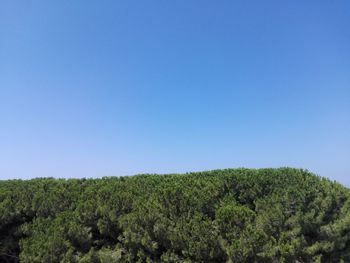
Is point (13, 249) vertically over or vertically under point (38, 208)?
under

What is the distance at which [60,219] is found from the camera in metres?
6.61

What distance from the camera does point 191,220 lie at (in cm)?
564

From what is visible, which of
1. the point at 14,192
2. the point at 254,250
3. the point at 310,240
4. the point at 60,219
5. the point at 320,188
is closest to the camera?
the point at 254,250

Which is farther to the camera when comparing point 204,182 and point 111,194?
point 111,194

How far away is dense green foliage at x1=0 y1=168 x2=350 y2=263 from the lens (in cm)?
536

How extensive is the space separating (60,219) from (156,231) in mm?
1965

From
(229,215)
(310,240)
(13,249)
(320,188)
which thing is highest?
(320,188)

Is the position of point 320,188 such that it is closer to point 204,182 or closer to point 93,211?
point 204,182

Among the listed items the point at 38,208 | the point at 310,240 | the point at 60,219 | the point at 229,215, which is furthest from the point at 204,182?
the point at 38,208

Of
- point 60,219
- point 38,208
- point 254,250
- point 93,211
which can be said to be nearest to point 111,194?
point 93,211

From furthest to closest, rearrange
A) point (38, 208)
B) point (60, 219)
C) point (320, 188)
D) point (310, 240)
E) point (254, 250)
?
point (38, 208) < point (60, 219) < point (320, 188) < point (310, 240) < point (254, 250)

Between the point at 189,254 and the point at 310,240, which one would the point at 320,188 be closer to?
the point at 310,240

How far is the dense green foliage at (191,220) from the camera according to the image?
17.6ft

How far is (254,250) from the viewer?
5.19m
